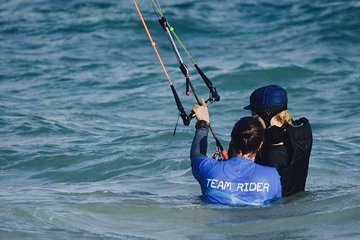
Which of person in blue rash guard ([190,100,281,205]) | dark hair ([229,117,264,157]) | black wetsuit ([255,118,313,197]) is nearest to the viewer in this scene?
dark hair ([229,117,264,157])

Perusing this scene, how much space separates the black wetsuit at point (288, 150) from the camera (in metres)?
7.64

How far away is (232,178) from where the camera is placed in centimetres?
744

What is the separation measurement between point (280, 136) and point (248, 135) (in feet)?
1.52

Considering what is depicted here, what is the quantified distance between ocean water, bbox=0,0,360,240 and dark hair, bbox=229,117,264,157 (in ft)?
1.79

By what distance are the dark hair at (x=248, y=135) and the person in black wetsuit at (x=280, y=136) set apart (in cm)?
33

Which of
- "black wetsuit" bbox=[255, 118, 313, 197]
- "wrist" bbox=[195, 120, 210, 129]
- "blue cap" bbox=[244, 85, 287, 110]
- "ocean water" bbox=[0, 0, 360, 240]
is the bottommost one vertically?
"ocean water" bbox=[0, 0, 360, 240]

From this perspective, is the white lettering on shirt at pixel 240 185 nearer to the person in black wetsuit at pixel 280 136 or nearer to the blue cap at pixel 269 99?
the person in black wetsuit at pixel 280 136

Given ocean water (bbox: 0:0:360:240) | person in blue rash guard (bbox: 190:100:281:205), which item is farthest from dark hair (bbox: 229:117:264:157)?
ocean water (bbox: 0:0:360:240)

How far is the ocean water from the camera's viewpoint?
757cm

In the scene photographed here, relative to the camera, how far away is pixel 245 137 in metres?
7.27

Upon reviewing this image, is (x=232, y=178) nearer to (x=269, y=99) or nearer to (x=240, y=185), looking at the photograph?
(x=240, y=185)

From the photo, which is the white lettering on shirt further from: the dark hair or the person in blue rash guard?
the dark hair

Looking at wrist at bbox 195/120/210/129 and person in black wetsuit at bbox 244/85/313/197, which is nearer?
wrist at bbox 195/120/210/129

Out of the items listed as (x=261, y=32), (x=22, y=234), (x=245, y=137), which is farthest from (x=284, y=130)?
(x=261, y=32)
